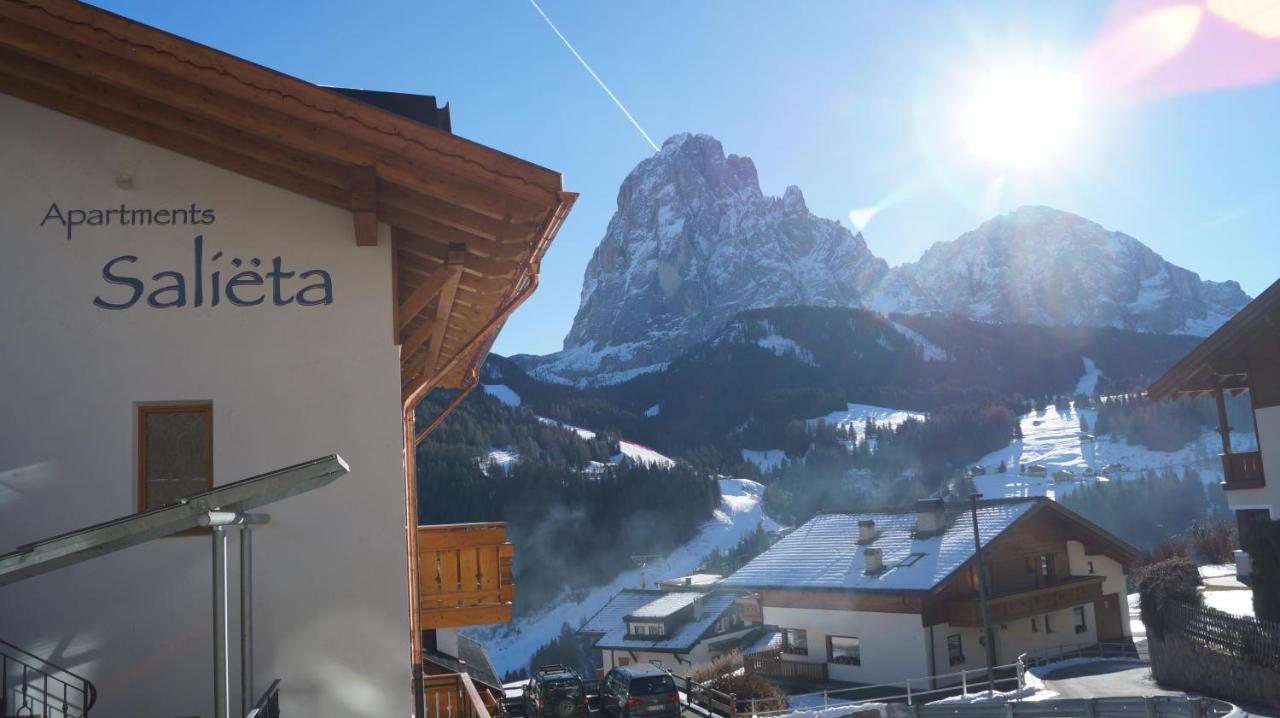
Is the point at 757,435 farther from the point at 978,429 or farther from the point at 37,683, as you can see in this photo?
the point at 37,683

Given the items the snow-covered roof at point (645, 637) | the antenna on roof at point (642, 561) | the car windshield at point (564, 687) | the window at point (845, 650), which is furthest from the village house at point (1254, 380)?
the antenna on roof at point (642, 561)

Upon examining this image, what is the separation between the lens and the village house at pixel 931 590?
29375mm

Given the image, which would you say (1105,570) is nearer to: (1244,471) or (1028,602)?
(1028,602)

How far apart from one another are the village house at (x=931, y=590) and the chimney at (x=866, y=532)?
5cm

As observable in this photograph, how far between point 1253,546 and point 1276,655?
3131mm

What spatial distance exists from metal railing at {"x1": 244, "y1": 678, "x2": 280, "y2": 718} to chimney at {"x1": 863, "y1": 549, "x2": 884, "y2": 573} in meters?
26.9

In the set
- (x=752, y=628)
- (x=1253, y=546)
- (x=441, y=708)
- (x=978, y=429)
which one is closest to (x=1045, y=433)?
(x=978, y=429)

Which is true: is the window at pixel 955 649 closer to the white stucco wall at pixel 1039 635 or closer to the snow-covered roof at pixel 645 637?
the white stucco wall at pixel 1039 635

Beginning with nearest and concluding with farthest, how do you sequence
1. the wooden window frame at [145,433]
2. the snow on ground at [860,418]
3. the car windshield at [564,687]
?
the wooden window frame at [145,433] < the car windshield at [564,687] < the snow on ground at [860,418]

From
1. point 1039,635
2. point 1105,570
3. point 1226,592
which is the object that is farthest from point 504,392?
point 1226,592

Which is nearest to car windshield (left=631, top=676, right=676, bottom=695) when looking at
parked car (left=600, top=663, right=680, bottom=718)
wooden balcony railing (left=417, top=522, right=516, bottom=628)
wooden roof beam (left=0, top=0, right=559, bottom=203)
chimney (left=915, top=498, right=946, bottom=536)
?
parked car (left=600, top=663, right=680, bottom=718)

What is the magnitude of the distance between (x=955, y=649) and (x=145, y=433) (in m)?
27.4

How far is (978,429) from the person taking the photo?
168750 mm

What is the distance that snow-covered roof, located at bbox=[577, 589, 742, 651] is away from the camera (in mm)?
43969
